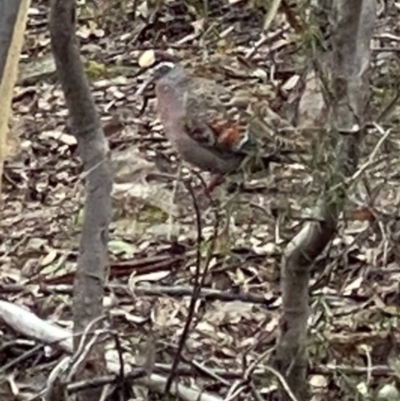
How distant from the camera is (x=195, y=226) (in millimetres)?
4910

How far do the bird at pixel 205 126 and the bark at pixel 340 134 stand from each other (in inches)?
65.2

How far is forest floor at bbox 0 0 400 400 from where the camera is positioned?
11.3 feet

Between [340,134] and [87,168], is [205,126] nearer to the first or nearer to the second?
[87,168]

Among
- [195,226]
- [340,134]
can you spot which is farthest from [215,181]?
[340,134]

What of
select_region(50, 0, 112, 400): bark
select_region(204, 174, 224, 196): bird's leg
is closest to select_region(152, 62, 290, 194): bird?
select_region(204, 174, 224, 196): bird's leg

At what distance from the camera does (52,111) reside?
6289 millimetres

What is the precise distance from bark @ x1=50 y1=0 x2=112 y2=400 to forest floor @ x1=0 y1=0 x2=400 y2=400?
188 millimetres

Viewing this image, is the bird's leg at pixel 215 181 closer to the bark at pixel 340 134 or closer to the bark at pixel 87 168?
the bark at pixel 87 168

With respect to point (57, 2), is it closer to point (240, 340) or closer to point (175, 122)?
point (240, 340)

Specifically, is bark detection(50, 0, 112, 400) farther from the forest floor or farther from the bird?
the bird

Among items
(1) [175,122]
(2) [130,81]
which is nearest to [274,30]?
(2) [130,81]

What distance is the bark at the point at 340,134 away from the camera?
8.50 feet

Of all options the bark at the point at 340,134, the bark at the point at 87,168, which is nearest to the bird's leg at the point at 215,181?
the bark at the point at 87,168

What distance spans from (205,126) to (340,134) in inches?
90.8
